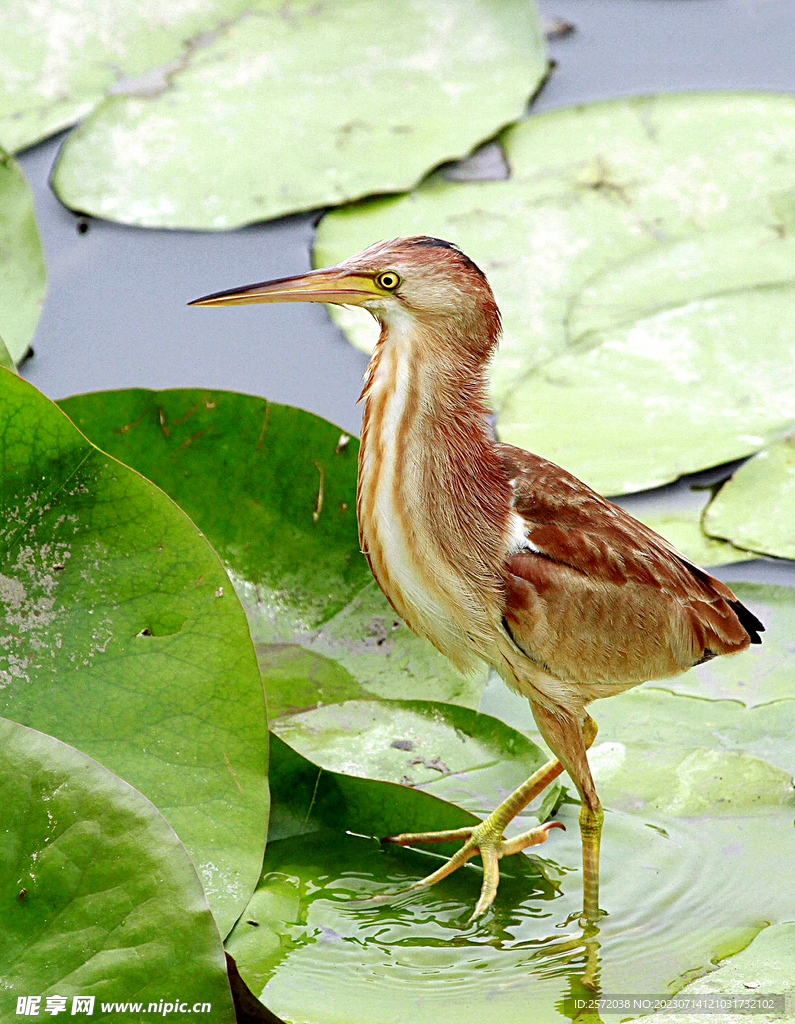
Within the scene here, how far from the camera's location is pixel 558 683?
7.49ft

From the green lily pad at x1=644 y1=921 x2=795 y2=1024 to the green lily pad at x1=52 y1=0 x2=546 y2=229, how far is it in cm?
263

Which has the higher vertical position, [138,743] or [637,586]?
[138,743]

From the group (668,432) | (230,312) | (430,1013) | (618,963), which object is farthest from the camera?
(230,312)

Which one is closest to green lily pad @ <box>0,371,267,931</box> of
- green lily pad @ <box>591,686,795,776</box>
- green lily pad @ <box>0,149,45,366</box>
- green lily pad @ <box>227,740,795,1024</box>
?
green lily pad @ <box>227,740,795,1024</box>

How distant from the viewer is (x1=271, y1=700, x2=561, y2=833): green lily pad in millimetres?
2439

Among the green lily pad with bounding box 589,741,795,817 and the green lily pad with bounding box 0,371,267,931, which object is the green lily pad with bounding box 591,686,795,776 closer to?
the green lily pad with bounding box 589,741,795,817

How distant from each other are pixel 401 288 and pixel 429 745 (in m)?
0.96

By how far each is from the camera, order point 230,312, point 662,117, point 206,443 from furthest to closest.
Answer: point 662,117 → point 230,312 → point 206,443

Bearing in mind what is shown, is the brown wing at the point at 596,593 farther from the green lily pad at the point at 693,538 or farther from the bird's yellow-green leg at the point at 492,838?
the green lily pad at the point at 693,538

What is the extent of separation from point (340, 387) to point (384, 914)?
1686 millimetres

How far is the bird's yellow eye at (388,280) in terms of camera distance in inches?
79.7

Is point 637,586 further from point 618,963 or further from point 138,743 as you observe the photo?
point 138,743

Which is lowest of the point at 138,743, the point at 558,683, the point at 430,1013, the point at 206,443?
the point at 430,1013

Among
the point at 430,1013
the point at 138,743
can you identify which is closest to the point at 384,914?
the point at 430,1013
